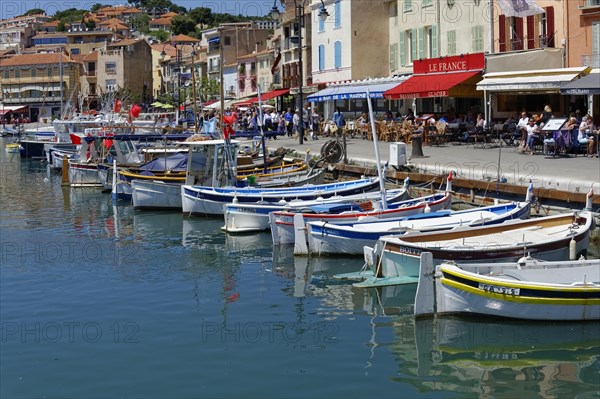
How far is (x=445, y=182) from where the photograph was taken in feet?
86.3

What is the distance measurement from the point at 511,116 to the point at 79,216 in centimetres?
1746

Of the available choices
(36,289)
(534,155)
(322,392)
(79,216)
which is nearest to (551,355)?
(322,392)

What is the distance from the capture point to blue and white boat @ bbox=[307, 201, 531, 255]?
20438 mm

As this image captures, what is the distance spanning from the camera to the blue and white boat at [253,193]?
26.6 meters

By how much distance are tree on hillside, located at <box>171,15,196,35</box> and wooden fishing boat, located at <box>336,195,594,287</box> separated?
153070 mm

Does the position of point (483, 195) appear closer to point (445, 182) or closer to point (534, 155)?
point (445, 182)

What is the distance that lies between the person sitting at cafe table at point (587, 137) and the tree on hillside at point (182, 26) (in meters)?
143

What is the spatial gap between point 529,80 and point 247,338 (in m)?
21.0

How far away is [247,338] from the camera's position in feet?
49.9

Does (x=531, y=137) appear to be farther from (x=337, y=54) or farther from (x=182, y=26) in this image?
(x=182, y=26)

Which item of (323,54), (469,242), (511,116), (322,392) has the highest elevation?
(323,54)

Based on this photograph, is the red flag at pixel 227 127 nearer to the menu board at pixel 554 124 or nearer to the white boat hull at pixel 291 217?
the white boat hull at pixel 291 217

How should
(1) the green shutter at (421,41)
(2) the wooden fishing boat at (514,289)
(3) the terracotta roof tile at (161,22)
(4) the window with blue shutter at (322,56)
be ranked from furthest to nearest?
(3) the terracotta roof tile at (161,22)
(4) the window with blue shutter at (322,56)
(1) the green shutter at (421,41)
(2) the wooden fishing boat at (514,289)

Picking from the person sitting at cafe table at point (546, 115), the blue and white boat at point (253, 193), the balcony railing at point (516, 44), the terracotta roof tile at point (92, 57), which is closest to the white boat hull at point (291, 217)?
the blue and white boat at point (253, 193)
